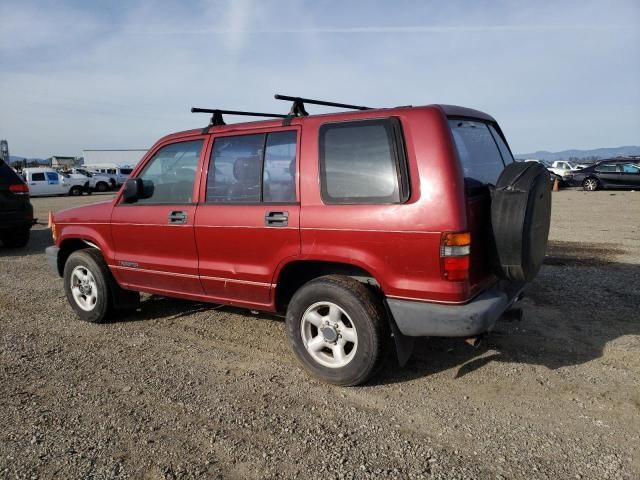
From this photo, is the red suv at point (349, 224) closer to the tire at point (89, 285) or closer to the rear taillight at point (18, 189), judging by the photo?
the tire at point (89, 285)

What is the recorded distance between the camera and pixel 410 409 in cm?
317

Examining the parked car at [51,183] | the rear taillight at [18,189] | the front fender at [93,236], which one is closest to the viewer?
the front fender at [93,236]

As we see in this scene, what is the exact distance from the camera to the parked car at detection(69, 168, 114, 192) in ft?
101

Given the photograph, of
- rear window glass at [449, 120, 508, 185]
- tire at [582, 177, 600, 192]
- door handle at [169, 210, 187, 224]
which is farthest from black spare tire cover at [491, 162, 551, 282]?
tire at [582, 177, 600, 192]

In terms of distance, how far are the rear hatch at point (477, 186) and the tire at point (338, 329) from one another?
695mm

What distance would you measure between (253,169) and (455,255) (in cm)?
172

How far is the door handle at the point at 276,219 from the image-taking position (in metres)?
3.57

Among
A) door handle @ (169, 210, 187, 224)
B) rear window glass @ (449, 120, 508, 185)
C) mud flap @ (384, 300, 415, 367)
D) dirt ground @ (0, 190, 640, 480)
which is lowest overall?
dirt ground @ (0, 190, 640, 480)

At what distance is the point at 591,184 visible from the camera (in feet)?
78.3

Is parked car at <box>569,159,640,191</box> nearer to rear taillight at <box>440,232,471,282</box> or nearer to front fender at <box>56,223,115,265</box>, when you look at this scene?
rear taillight at <box>440,232,471,282</box>

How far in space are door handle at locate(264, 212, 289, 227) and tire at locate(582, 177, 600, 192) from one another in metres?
24.3

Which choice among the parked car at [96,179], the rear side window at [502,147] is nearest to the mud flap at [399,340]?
the rear side window at [502,147]

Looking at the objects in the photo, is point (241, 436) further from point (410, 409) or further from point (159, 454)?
point (410, 409)

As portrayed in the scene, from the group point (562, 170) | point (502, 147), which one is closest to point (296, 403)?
point (502, 147)
